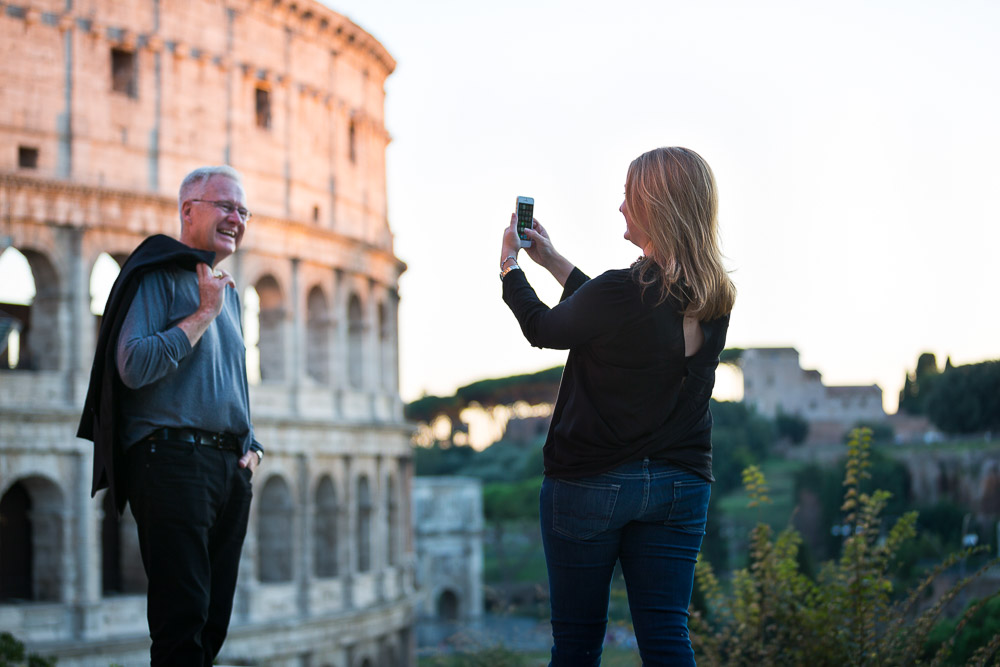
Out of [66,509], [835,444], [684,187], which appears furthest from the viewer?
[835,444]

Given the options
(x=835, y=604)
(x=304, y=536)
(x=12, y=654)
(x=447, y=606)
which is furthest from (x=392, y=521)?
(x=835, y=604)

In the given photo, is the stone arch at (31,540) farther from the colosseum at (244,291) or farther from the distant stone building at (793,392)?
the distant stone building at (793,392)

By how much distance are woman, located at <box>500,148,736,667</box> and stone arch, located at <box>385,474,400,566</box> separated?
899 inches

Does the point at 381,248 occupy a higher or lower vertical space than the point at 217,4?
lower

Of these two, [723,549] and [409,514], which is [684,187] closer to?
[409,514]

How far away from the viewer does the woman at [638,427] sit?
319 cm

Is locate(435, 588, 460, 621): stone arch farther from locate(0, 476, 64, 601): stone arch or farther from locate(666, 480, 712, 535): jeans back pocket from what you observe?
locate(666, 480, 712, 535): jeans back pocket

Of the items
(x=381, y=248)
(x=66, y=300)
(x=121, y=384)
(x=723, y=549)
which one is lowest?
(x=723, y=549)

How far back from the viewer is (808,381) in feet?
259

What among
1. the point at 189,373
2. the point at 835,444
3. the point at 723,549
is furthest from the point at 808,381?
the point at 189,373

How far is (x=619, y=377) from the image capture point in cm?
321

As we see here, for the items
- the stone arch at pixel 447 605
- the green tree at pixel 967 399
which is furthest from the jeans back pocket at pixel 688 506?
the green tree at pixel 967 399

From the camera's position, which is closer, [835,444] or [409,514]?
[409,514]

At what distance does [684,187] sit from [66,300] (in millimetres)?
17906
